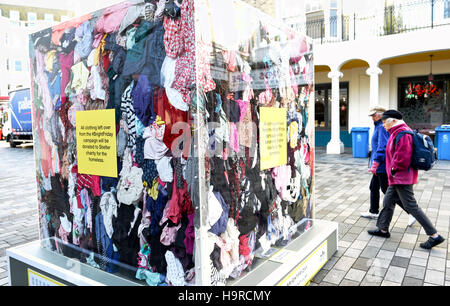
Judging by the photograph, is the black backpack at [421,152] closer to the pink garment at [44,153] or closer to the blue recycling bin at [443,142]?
the pink garment at [44,153]

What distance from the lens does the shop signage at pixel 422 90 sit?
1445 centimetres

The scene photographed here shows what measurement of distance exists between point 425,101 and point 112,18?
15.6 meters

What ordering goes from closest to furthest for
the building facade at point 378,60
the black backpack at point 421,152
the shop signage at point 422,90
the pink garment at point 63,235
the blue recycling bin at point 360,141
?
1. the pink garment at point 63,235
2. the black backpack at point 421,152
3. the blue recycling bin at point 360,141
4. the building facade at point 378,60
5. the shop signage at point 422,90

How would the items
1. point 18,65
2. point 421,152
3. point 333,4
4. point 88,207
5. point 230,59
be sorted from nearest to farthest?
point 230,59
point 88,207
point 421,152
point 333,4
point 18,65

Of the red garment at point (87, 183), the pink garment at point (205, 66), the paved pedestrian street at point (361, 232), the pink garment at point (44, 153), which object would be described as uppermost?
the pink garment at point (205, 66)

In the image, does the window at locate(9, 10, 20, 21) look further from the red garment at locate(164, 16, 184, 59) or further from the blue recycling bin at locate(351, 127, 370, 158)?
the red garment at locate(164, 16, 184, 59)

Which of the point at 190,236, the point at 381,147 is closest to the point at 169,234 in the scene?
the point at 190,236

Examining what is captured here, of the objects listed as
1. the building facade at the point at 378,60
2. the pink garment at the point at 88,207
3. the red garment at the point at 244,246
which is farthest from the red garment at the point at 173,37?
the building facade at the point at 378,60

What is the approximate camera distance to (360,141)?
1282 cm

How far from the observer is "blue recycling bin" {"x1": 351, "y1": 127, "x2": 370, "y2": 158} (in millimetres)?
12680

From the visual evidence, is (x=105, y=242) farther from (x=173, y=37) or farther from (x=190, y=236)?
(x=173, y=37)

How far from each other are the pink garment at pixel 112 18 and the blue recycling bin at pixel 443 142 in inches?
467

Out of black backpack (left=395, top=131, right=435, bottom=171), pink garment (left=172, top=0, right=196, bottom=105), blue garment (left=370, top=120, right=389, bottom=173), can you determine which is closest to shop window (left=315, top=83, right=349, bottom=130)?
blue garment (left=370, top=120, right=389, bottom=173)
